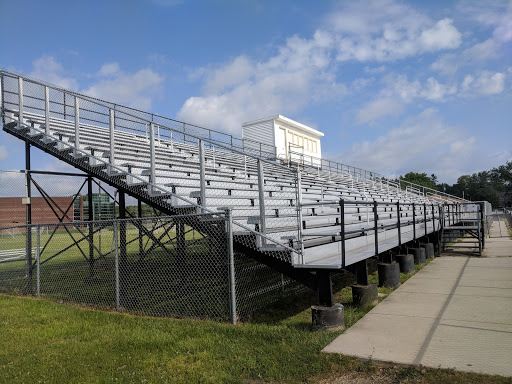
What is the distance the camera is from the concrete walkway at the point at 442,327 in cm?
405

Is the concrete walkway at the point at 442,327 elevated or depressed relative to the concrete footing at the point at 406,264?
depressed

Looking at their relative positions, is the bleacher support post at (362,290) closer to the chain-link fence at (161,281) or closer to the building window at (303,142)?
the chain-link fence at (161,281)

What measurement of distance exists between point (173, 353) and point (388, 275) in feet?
16.1

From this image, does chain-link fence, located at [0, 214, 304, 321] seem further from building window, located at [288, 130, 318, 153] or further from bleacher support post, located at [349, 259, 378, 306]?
building window, located at [288, 130, 318, 153]

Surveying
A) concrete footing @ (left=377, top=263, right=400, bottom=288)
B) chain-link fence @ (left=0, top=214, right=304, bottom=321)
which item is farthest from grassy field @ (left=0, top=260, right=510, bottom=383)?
concrete footing @ (left=377, top=263, right=400, bottom=288)

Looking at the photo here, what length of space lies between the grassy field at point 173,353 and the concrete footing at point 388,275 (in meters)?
1.77

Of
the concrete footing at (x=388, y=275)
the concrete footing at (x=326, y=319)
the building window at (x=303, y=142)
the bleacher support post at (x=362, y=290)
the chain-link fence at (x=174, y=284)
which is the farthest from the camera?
the building window at (x=303, y=142)

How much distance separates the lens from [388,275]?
786cm

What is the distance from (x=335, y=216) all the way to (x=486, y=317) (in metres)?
4.86

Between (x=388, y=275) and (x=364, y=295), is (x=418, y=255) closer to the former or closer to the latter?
(x=388, y=275)

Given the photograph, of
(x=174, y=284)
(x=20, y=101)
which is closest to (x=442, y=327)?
(x=174, y=284)

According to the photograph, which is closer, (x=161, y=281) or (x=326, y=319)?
(x=326, y=319)

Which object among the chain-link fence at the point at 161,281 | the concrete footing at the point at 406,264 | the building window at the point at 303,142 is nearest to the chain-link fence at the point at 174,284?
the chain-link fence at the point at 161,281

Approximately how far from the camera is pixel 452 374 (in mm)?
3666
